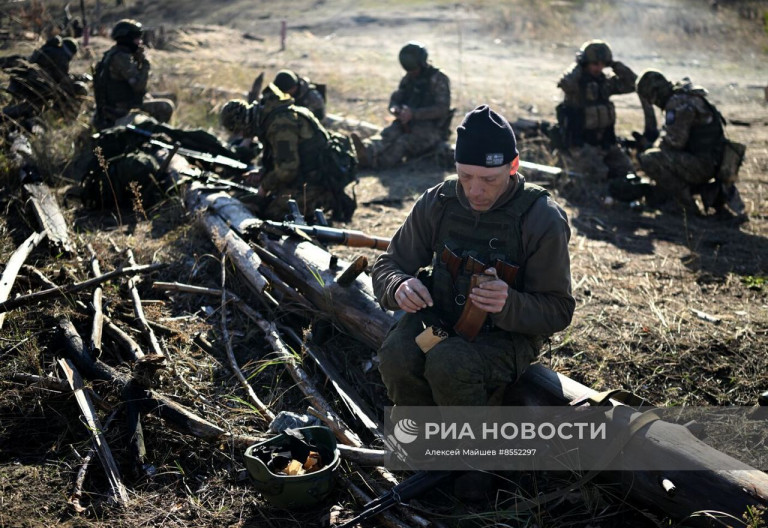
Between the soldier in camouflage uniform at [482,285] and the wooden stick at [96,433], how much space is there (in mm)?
1427

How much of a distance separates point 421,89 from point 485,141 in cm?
692

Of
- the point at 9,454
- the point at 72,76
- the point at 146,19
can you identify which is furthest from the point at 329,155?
the point at 146,19

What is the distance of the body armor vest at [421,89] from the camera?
980 cm

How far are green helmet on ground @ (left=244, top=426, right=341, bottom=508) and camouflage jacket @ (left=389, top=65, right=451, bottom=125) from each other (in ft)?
23.1

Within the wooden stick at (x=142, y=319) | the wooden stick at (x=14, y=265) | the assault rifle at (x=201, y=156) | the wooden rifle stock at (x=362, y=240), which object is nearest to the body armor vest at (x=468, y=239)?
the wooden rifle stock at (x=362, y=240)

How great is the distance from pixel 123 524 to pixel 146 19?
23.5 m

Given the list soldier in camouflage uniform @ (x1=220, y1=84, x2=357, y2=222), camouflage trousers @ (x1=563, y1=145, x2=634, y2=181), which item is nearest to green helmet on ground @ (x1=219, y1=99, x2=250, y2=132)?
soldier in camouflage uniform @ (x1=220, y1=84, x2=357, y2=222)

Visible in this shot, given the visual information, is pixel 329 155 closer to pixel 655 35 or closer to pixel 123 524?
pixel 123 524

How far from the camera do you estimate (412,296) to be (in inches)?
128

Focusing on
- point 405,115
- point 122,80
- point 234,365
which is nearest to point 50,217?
point 234,365

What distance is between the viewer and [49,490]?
3.41 m

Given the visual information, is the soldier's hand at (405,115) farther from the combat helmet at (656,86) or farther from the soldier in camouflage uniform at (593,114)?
the combat helmet at (656,86)

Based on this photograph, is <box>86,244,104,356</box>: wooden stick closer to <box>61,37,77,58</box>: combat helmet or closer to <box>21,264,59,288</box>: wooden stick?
<box>21,264,59,288</box>: wooden stick

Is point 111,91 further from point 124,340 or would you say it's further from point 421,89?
point 124,340
